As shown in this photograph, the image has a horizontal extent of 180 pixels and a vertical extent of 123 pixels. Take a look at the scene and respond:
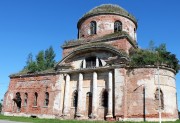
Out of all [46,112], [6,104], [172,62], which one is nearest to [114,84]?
[172,62]

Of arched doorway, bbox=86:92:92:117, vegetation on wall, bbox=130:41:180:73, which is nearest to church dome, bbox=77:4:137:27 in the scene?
vegetation on wall, bbox=130:41:180:73

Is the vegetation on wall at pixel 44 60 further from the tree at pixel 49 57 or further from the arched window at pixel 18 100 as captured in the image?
the arched window at pixel 18 100

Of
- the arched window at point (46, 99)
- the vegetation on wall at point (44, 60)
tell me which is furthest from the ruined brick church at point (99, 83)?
the vegetation on wall at point (44, 60)

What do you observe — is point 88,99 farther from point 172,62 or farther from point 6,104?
point 6,104

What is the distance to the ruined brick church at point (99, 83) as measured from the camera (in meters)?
19.1

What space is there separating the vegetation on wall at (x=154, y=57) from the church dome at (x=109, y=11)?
5833 millimetres

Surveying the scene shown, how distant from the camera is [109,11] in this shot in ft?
85.5

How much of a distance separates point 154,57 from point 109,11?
8841mm

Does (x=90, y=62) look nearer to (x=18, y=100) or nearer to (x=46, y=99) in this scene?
(x=46, y=99)

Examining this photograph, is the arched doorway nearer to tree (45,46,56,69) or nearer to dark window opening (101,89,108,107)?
dark window opening (101,89,108,107)

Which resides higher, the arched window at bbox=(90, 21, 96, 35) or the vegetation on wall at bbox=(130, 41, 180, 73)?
the arched window at bbox=(90, 21, 96, 35)

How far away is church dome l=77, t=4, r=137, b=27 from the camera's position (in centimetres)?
2612

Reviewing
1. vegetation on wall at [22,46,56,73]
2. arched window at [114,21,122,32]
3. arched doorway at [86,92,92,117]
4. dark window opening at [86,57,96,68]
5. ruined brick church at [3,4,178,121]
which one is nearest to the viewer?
ruined brick church at [3,4,178,121]

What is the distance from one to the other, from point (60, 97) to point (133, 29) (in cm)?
1215
